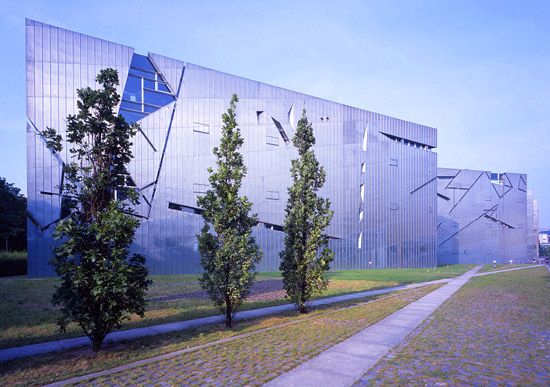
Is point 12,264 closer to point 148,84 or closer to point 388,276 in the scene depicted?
point 148,84

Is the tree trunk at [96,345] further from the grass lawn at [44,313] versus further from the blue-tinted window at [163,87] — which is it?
the blue-tinted window at [163,87]

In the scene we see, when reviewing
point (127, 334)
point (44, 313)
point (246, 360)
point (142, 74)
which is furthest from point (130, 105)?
point (246, 360)

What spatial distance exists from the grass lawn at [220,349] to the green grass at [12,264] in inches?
1026

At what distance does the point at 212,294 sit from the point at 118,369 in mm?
3752

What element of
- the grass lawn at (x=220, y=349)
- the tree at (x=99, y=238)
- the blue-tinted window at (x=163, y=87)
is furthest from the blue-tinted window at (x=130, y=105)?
the grass lawn at (x=220, y=349)

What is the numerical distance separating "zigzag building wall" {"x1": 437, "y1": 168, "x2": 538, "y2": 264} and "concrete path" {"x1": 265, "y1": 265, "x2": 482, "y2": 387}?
56.0 m

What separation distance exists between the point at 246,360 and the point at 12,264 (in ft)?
97.3

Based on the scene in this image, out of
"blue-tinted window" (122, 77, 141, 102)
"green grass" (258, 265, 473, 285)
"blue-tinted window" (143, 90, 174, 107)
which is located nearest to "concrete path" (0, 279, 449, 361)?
"green grass" (258, 265, 473, 285)

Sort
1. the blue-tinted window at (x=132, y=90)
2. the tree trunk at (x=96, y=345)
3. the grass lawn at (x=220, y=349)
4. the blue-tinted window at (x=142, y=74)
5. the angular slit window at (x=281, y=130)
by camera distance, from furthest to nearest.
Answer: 1. the angular slit window at (x=281, y=130)
2. the blue-tinted window at (x=142, y=74)
3. the blue-tinted window at (x=132, y=90)
4. the tree trunk at (x=96, y=345)
5. the grass lawn at (x=220, y=349)

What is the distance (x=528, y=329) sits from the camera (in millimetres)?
9297

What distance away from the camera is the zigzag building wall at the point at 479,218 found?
6072 centimetres

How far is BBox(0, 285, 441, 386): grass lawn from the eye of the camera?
6.15 m

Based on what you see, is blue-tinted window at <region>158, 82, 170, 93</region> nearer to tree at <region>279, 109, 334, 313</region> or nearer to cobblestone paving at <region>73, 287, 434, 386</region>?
tree at <region>279, 109, 334, 313</region>

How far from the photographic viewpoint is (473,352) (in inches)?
283
